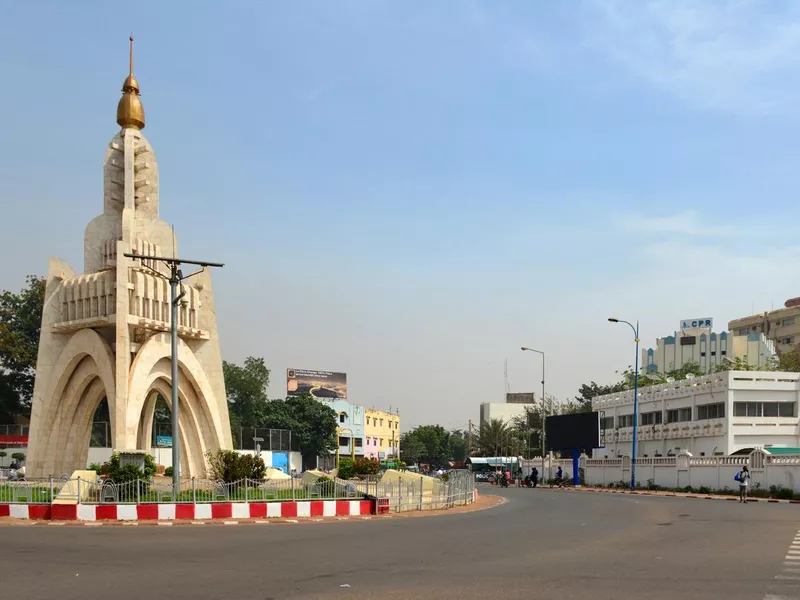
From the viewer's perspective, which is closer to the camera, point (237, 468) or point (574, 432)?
point (237, 468)

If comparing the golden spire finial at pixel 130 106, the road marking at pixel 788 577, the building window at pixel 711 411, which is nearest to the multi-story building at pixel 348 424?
the building window at pixel 711 411

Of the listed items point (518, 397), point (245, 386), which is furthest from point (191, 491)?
point (518, 397)

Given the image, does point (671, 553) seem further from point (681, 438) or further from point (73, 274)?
point (681, 438)

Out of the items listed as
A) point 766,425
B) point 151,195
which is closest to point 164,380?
point 151,195

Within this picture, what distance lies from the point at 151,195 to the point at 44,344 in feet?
27.6

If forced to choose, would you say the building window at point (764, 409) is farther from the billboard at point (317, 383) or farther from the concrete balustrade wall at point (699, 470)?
the billboard at point (317, 383)

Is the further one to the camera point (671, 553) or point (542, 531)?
point (542, 531)

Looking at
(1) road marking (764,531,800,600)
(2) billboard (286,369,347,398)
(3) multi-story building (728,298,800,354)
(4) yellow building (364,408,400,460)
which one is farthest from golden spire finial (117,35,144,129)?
(3) multi-story building (728,298,800,354)

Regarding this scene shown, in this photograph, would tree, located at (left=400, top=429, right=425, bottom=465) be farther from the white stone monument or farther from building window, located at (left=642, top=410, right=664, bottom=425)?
the white stone monument

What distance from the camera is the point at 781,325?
115 m

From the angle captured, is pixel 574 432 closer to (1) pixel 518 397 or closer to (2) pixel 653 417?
(2) pixel 653 417

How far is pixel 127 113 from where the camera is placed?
4025 cm

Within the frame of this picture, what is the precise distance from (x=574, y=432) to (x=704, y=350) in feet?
208

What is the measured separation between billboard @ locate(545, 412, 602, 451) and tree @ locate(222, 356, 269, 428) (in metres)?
47.1
